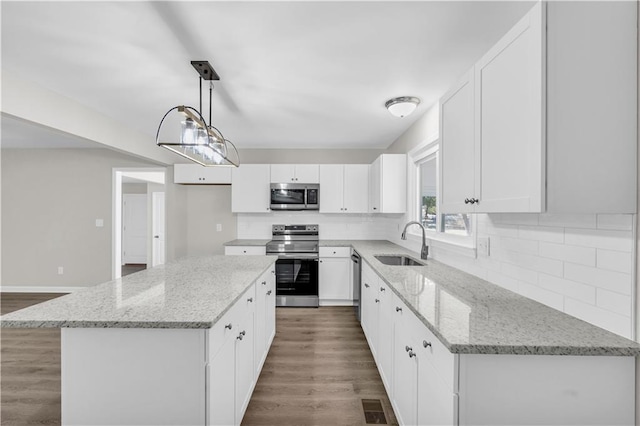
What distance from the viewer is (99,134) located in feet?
10.1

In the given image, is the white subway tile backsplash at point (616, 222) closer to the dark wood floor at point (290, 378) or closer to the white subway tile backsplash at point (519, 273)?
the white subway tile backsplash at point (519, 273)

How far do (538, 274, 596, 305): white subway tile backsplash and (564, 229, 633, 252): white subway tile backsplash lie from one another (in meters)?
0.17

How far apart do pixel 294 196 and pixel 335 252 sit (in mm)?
1007

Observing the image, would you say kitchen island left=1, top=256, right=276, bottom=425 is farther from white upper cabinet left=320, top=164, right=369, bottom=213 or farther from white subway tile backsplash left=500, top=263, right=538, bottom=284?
white upper cabinet left=320, top=164, right=369, bottom=213

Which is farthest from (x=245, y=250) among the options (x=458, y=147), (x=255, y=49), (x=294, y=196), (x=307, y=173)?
(x=458, y=147)

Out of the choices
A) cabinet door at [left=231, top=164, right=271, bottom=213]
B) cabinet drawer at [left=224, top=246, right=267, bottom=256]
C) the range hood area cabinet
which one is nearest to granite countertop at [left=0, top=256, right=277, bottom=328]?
the range hood area cabinet

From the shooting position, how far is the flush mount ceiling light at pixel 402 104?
257 centimetres

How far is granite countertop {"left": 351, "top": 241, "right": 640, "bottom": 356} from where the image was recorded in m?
0.98

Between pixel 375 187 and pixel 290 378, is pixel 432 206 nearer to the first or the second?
pixel 375 187

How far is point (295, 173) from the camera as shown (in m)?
4.27

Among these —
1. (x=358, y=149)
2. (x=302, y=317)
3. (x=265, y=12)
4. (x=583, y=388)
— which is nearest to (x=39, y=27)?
(x=265, y=12)

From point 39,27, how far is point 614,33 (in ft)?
8.92

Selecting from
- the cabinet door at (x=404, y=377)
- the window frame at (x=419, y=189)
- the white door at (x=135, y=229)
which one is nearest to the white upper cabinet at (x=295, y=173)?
the window frame at (x=419, y=189)

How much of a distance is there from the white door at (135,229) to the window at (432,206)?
6918 millimetres
